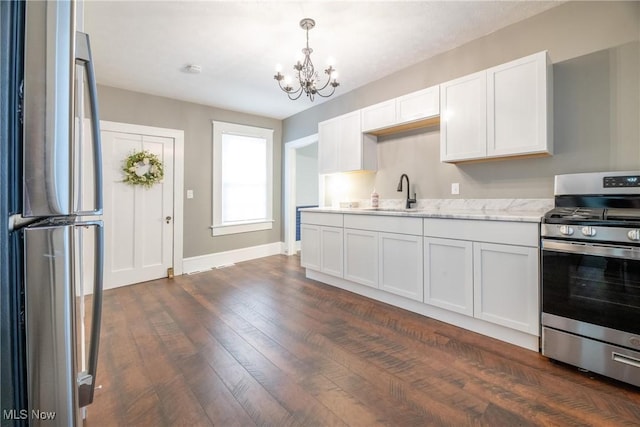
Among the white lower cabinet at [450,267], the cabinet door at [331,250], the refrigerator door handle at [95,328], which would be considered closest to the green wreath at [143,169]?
the cabinet door at [331,250]

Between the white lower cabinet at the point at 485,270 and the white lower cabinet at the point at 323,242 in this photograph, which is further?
the white lower cabinet at the point at 323,242

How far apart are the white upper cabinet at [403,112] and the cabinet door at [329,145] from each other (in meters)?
0.49

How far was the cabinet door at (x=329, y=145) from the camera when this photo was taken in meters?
4.06

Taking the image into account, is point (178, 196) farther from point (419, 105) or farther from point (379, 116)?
point (419, 105)

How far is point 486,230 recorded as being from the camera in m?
2.31

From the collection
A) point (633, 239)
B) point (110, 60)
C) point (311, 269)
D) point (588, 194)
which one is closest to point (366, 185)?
point (311, 269)

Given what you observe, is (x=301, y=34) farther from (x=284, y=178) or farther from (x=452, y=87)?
(x=284, y=178)

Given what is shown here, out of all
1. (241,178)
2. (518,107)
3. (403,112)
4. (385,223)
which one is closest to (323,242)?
(385,223)

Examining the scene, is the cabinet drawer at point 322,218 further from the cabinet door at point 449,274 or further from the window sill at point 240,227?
the window sill at point 240,227

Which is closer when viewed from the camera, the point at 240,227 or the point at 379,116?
the point at 379,116

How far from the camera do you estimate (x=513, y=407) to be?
1.58 meters

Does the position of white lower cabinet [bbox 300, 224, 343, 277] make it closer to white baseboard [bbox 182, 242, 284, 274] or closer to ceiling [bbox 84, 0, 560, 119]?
white baseboard [bbox 182, 242, 284, 274]

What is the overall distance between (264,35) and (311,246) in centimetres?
248
